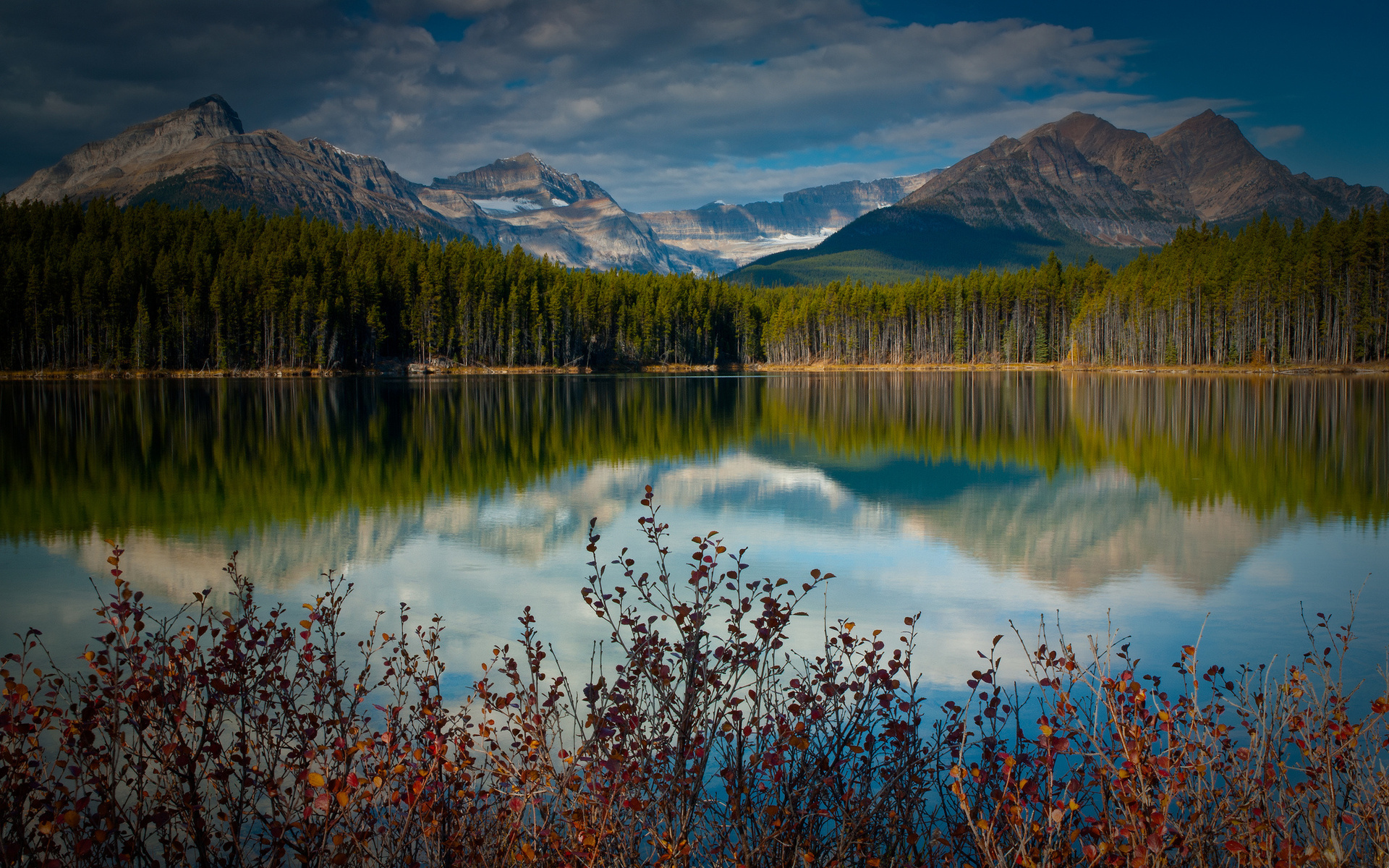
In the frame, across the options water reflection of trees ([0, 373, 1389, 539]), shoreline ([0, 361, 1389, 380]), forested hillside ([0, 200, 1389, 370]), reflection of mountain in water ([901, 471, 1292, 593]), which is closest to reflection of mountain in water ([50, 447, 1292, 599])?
reflection of mountain in water ([901, 471, 1292, 593])

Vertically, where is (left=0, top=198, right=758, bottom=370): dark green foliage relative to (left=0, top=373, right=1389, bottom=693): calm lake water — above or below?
above

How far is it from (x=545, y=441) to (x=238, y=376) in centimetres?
7961

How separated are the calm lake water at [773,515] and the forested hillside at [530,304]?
6333cm

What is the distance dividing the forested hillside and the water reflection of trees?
3934cm

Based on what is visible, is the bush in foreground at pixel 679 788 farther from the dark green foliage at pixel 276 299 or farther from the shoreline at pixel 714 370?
the dark green foliage at pixel 276 299

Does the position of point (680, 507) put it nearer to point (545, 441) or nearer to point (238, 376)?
point (545, 441)

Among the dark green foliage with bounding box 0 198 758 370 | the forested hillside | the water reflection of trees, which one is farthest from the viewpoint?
the dark green foliage with bounding box 0 198 758 370

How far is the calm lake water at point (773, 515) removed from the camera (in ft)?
35.4

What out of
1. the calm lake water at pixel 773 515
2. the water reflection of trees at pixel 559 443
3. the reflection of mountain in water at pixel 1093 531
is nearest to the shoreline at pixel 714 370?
the water reflection of trees at pixel 559 443

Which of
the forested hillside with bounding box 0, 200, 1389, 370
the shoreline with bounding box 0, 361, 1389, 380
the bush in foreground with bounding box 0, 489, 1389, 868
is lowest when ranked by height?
the bush in foreground with bounding box 0, 489, 1389, 868

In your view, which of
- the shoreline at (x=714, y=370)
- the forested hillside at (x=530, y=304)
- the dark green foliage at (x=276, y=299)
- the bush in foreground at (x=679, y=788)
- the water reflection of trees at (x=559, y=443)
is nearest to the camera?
the bush in foreground at (x=679, y=788)

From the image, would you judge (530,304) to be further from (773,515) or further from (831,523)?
(831,523)

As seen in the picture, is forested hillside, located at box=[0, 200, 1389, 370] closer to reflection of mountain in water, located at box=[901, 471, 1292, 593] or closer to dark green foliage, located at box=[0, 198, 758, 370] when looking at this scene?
dark green foliage, located at box=[0, 198, 758, 370]

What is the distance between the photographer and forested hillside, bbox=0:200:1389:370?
→ 89.4 meters
